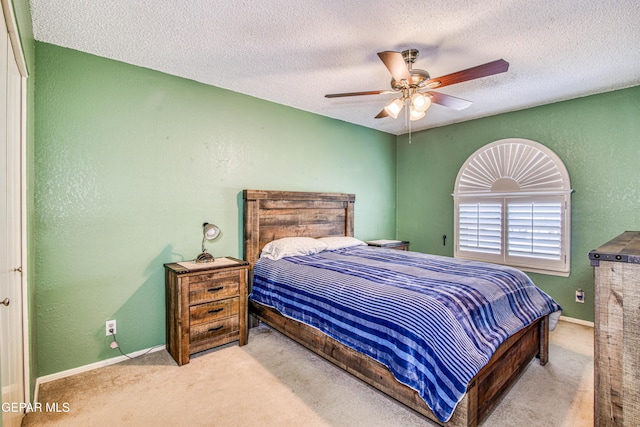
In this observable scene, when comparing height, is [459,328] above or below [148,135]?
below

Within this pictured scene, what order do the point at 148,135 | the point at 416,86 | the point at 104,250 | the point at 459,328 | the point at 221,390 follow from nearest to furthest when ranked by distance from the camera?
the point at 459,328, the point at 221,390, the point at 416,86, the point at 104,250, the point at 148,135

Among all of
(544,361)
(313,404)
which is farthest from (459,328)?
(544,361)

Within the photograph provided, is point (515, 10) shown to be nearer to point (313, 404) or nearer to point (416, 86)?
point (416, 86)

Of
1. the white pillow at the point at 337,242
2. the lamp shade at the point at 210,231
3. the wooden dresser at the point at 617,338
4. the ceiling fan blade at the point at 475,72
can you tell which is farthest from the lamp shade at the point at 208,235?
the wooden dresser at the point at 617,338

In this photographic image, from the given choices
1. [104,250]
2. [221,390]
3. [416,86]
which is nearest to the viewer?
[221,390]

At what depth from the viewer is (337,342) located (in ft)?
7.10

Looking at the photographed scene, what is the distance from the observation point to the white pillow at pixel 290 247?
324cm

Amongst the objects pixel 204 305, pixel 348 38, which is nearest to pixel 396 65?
pixel 348 38

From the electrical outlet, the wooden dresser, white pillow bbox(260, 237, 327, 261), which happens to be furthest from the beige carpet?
white pillow bbox(260, 237, 327, 261)

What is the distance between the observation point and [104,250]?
8.41 ft

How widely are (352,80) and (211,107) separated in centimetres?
146

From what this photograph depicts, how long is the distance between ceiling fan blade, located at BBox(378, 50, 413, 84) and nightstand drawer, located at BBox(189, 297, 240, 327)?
229 centimetres

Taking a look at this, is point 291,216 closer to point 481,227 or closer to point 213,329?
point 213,329

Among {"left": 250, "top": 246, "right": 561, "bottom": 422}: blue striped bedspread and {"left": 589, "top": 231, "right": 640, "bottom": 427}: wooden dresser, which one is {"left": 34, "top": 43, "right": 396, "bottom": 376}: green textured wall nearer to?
{"left": 250, "top": 246, "right": 561, "bottom": 422}: blue striped bedspread
